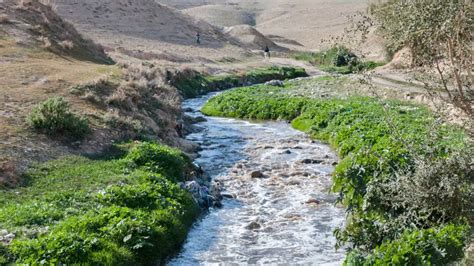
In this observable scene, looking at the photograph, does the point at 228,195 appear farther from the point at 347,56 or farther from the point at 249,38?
the point at 249,38

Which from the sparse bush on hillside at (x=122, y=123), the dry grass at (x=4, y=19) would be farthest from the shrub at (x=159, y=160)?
the dry grass at (x=4, y=19)

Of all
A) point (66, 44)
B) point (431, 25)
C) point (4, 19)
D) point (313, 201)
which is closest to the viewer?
point (431, 25)

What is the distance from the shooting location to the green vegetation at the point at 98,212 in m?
10.5

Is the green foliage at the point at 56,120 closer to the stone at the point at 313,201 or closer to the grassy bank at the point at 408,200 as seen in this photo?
the stone at the point at 313,201

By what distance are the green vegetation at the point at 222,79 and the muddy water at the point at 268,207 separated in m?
17.4

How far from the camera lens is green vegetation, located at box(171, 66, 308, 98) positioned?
142 feet

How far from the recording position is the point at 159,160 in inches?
690

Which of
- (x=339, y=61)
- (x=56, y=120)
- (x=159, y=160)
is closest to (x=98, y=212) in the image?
(x=159, y=160)

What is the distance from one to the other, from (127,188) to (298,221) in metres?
4.76

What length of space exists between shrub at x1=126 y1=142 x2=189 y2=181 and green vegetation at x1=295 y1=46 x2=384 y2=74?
6.06 m

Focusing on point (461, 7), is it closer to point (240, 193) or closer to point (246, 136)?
point (240, 193)

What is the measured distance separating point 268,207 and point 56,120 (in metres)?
7.90

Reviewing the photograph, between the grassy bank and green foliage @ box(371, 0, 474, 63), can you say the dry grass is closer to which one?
the grassy bank

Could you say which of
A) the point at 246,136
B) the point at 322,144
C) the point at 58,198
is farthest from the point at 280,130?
the point at 58,198
